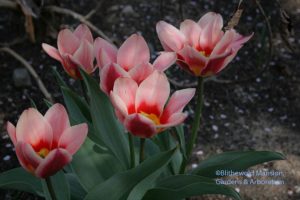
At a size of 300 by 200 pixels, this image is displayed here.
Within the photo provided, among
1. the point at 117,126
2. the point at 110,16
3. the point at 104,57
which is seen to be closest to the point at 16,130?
the point at 104,57

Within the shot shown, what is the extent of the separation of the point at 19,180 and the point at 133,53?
0.38 metres

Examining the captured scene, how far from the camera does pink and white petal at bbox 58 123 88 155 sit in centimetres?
90

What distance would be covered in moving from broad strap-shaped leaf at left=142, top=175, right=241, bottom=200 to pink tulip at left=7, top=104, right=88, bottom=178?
0.94 ft

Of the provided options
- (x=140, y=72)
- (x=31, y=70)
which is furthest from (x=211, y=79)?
(x=140, y=72)

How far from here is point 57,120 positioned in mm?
950

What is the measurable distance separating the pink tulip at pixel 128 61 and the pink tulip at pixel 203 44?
0.15ft

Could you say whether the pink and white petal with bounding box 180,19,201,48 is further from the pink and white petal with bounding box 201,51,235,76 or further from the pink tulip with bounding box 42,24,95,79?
the pink tulip with bounding box 42,24,95,79

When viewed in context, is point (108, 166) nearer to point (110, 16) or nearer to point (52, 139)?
point (52, 139)

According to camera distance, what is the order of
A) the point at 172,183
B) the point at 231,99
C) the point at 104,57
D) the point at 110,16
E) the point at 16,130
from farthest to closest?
1. the point at 110,16
2. the point at 231,99
3. the point at 172,183
4. the point at 104,57
5. the point at 16,130

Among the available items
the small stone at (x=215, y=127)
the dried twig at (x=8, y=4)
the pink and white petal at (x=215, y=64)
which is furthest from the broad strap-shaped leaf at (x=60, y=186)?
the dried twig at (x=8, y=4)

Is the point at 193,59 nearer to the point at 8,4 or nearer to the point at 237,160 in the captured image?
the point at 237,160

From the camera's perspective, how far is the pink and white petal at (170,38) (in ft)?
3.56

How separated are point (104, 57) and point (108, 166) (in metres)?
0.27

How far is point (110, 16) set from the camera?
2441 mm
